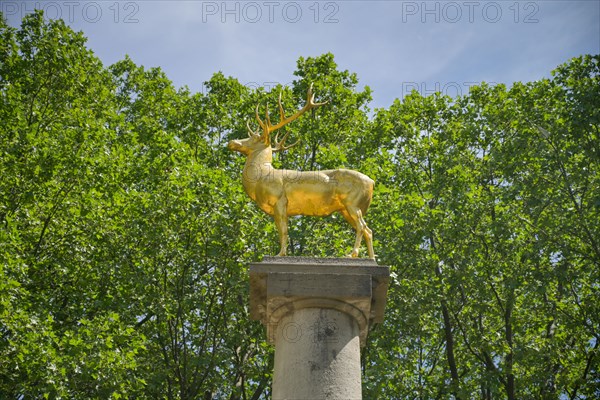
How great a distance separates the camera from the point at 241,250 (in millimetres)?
17094

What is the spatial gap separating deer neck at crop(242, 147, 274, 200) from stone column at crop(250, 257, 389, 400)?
1415 millimetres

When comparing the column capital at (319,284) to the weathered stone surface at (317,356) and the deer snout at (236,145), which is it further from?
the deer snout at (236,145)

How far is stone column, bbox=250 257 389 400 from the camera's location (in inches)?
345

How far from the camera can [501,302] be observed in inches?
723

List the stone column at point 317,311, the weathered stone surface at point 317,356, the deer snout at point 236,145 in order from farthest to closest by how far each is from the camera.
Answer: the deer snout at point 236,145
the stone column at point 317,311
the weathered stone surface at point 317,356

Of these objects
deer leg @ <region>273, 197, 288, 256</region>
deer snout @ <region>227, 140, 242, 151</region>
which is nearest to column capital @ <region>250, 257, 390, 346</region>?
deer leg @ <region>273, 197, 288, 256</region>

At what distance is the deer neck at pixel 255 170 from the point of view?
10.4m

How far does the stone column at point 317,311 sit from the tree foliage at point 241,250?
6.40m

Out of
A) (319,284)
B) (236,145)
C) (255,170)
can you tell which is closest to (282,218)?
(255,170)

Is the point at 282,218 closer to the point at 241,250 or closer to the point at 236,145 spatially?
the point at 236,145

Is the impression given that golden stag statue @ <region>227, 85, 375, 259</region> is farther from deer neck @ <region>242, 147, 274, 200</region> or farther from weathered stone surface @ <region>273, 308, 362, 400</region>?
weathered stone surface @ <region>273, 308, 362, 400</region>

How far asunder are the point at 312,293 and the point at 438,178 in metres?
12.3

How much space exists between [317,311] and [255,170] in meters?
2.48

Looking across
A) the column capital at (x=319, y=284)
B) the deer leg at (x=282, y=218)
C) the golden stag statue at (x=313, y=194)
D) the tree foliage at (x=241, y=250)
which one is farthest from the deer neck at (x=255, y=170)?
the tree foliage at (x=241, y=250)
